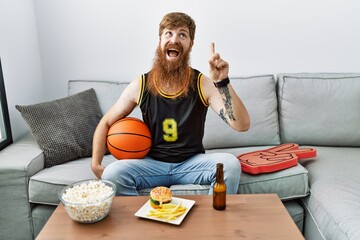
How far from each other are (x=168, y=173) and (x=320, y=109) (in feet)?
4.01

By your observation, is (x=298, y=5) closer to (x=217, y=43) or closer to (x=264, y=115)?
(x=217, y=43)

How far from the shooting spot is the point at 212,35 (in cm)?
274

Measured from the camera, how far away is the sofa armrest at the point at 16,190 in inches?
75.6


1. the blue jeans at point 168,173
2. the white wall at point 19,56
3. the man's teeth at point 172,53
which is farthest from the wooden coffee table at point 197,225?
the white wall at point 19,56

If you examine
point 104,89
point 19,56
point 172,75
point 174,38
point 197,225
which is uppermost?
point 174,38

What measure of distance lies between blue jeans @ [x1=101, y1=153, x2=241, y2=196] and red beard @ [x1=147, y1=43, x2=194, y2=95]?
410 mm

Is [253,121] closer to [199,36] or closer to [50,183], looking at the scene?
[199,36]

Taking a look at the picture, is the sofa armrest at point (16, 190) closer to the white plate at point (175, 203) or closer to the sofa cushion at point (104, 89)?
the sofa cushion at point (104, 89)

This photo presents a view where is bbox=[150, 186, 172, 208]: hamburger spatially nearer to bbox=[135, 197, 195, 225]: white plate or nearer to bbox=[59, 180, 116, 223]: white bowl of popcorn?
bbox=[135, 197, 195, 225]: white plate

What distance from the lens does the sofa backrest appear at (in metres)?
2.44

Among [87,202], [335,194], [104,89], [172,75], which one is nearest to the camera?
[87,202]

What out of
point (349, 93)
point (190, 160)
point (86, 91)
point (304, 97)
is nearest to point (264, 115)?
point (304, 97)

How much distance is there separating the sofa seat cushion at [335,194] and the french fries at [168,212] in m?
0.70

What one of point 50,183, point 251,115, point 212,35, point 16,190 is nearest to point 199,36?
point 212,35
